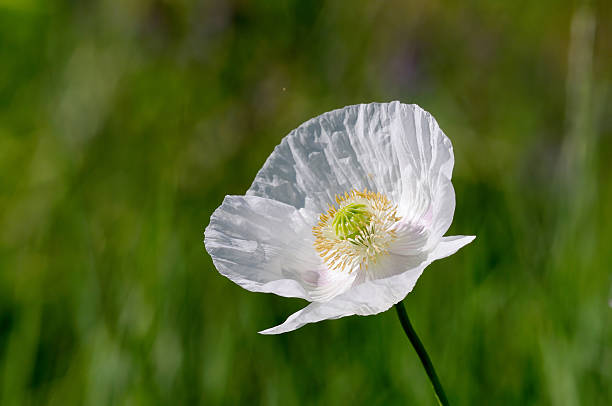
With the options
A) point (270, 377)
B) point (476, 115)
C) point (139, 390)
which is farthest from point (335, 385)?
point (476, 115)

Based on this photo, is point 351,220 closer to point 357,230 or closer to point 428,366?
point 357,230

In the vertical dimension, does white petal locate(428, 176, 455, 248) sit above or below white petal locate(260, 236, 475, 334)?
above

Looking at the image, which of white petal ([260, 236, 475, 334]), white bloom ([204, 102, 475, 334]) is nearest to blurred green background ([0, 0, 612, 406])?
white bloom ([204, 102, 475, 334])

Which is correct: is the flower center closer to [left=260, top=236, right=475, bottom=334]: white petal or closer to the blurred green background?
[left=260, top=236, right=475, bottom=334]: white petal

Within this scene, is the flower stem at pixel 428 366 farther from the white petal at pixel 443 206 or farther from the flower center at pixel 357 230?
the flower center at pixel 357 230

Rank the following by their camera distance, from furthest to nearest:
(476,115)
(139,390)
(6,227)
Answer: (476,115), (6,227), (139,390)

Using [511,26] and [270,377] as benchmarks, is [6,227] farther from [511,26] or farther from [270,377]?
[511,26]

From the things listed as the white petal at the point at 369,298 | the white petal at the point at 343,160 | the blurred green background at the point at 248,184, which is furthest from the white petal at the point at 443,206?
the blurred green background at the point at 248,184

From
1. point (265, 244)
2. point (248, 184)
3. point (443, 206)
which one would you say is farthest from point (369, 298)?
point (248, 184)
